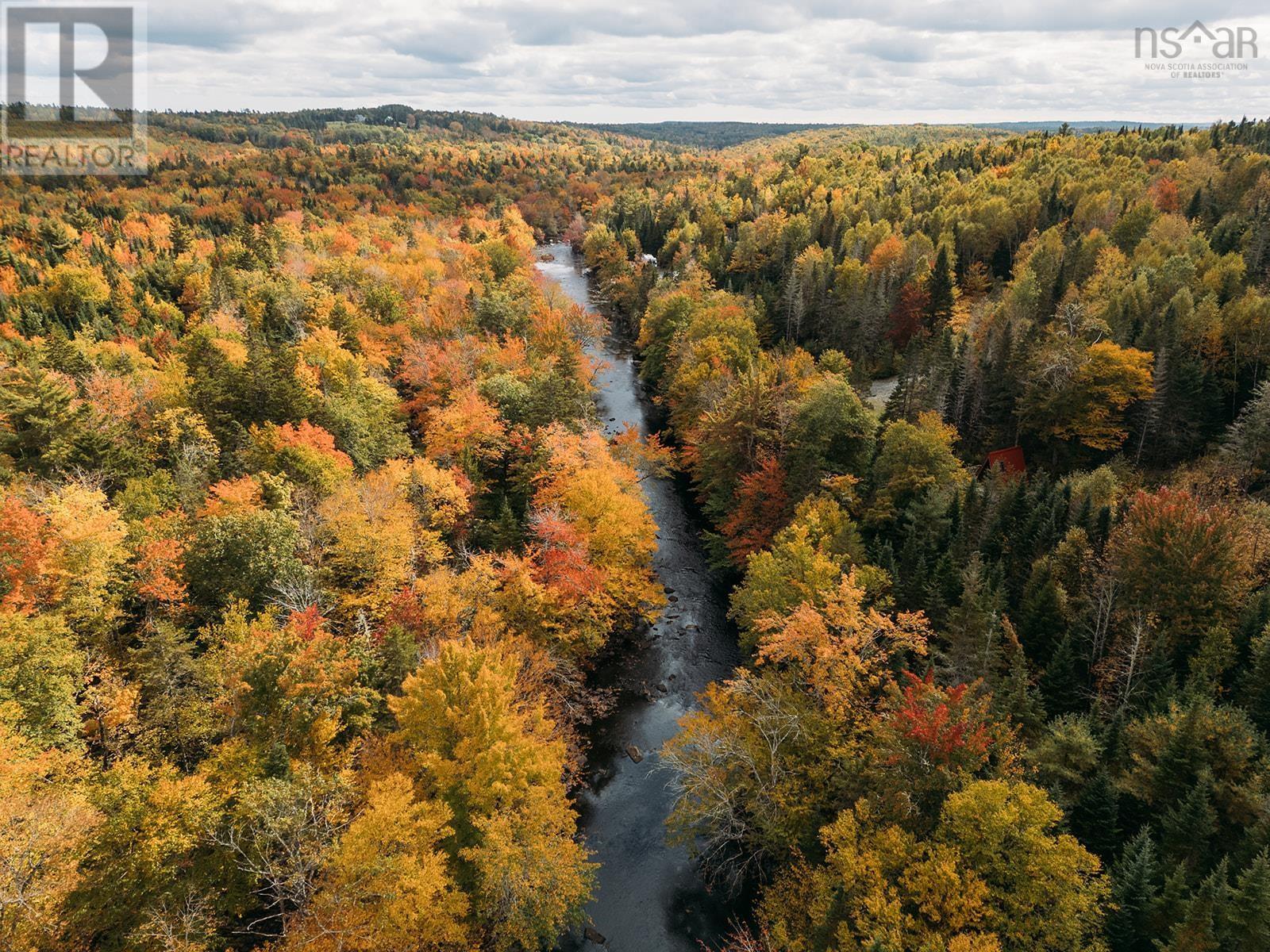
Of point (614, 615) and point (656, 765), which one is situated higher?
point (614, 615)

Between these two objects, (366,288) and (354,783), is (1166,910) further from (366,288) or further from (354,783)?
(366,288)

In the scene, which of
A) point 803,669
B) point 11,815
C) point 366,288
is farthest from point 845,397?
point 366,288

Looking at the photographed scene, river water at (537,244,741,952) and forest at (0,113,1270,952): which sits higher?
forest at (0,113,1270,952)

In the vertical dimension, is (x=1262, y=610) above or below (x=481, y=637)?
above

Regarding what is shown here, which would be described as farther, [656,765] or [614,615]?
[614,615]

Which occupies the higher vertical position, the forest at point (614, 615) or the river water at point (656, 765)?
the forest at point (614, 615)
